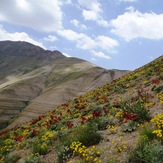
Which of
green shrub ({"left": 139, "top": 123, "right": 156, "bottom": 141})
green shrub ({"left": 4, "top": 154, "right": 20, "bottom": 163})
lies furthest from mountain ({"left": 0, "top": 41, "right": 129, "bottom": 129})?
green shrub ({"left": 139, "top": 123, "right": 156, "bottom": 141})

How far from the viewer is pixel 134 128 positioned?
38.7 feet

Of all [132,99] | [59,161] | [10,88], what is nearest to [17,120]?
[10,88]

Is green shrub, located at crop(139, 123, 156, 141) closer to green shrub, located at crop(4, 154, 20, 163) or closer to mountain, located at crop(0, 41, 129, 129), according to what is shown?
green shrub, located at crop(4, 154, 20, 163)

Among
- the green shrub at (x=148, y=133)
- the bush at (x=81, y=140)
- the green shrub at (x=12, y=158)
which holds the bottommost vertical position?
the green shrub at (x=12, y=158)

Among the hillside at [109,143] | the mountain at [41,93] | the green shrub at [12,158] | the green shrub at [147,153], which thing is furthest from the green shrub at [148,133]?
the mountain at [41,93]

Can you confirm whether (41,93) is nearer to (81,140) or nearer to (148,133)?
(81,140)

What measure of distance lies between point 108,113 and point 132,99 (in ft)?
9.45

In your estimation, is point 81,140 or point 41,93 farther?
point 41,93

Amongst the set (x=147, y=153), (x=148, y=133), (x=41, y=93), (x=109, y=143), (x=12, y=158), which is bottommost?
(x=12, y=158)

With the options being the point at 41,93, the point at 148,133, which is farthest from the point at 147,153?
the point at 41,93

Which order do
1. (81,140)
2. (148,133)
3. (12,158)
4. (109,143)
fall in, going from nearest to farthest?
(148,133) < (109,143) < (81,140) < (12,158)

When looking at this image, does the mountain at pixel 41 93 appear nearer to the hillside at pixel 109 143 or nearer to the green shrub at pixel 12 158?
the green shrub at pixel 12 158

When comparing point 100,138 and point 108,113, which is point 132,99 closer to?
point 108,113

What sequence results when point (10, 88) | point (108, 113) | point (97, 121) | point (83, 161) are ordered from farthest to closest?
1. point (10, 88)
2. point (108, 113)
3. point (97, 121)
4. point (83, 161)
